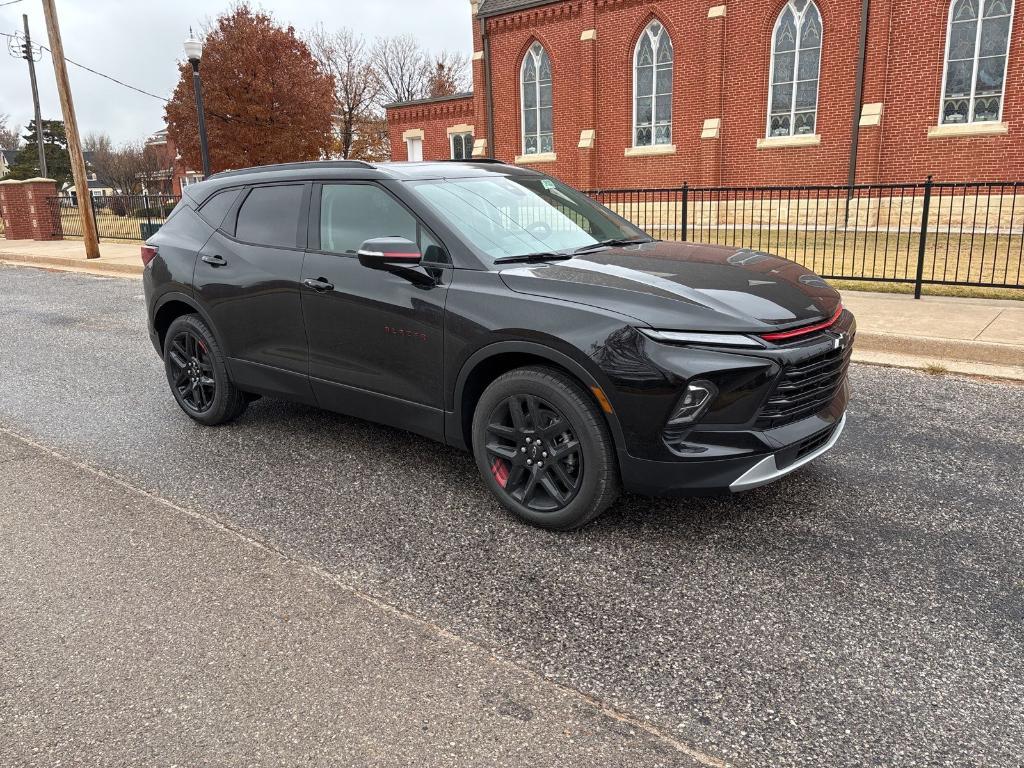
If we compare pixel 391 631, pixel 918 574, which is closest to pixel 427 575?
pixel 391 631

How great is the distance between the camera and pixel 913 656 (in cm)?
270

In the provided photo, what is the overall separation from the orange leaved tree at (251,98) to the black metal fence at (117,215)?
32.1 ft

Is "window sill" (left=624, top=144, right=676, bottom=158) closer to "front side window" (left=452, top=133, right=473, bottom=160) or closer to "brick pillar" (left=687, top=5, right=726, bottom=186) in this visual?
"brick pillar" (left=687, top=5, right=726, bottom=186)

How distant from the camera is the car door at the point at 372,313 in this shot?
157 inches

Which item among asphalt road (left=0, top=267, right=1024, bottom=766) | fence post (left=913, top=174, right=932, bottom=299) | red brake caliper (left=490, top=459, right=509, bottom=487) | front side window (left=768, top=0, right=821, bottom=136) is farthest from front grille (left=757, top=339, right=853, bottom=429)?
front side window (left=768, top=0, right=821, bottom=136)

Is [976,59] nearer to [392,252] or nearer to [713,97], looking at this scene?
[713,97]

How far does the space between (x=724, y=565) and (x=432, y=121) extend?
31.5m

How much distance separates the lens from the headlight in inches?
127

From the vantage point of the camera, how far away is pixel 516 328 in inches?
141

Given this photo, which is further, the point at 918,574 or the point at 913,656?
the point at 918,574

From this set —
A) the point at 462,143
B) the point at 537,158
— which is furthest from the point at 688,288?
the point at 462,143

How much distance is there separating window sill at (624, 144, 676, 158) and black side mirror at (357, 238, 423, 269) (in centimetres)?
2026

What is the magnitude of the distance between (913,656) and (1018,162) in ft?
62.4

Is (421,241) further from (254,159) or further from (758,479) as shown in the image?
(254,159)
